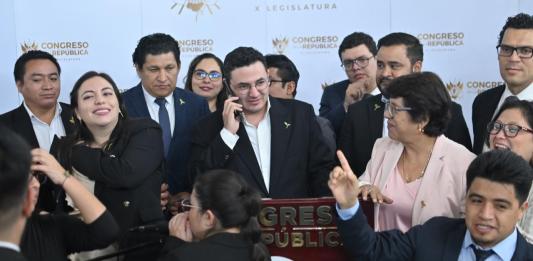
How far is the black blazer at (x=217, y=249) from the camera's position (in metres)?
2.14

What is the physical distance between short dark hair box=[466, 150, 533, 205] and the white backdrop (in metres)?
3.70

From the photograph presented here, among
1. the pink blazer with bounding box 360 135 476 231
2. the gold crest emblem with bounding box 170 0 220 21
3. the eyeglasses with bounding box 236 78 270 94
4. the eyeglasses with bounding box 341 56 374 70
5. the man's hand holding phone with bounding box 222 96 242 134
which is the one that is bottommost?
the pink blazer with bounding box 360 135 476 231

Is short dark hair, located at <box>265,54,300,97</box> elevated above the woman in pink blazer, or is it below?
above

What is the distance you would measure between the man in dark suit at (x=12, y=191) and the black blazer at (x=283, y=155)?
5.47 feet

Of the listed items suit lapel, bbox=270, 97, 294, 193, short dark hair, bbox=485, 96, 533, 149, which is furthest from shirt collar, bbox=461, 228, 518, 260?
suit lapel, bbox=270, 97, 294, 193

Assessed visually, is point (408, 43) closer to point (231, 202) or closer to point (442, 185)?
point (442, 185)

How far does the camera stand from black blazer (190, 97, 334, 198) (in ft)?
10.3

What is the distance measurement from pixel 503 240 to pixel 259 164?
125 cm

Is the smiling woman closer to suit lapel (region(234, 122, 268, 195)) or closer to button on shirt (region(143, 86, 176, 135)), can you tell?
suit lapel (region(234, 122, 268, 195))

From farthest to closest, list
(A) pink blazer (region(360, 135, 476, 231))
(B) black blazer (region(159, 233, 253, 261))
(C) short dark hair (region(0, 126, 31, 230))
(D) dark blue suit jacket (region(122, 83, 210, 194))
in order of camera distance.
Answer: (D) dark blue suit jacket (region(122, 83, 210, 194)) < (A) pink blazer (region(360, 135, 476, 231)) < (B) black blazer (region(159, 233, 253, 261)) < (C) short dark hair (region(0, 126, 31, 230))

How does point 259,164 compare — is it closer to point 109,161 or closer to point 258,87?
point 258,87

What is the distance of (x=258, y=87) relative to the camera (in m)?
3.21

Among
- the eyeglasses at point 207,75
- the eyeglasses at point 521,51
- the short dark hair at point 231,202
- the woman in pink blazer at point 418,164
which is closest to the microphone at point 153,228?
the short dark hair at point 231,202

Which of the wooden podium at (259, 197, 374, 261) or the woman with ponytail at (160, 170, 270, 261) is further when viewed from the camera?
the wooden podium at (259, 197, 374, 261)
